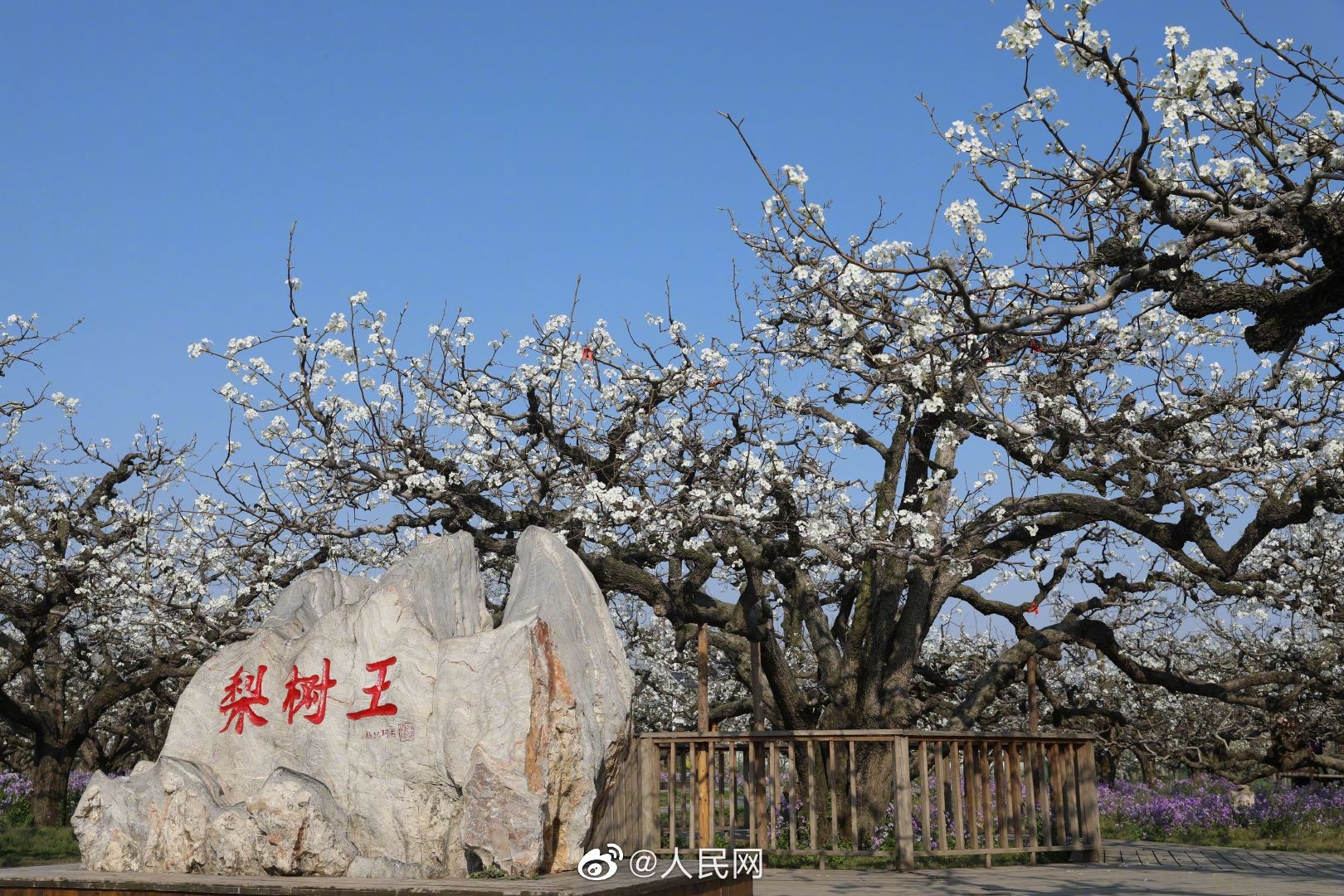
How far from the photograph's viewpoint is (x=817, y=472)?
12.6 m

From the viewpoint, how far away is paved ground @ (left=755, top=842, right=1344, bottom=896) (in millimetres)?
9297

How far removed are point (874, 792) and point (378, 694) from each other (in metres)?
7.03

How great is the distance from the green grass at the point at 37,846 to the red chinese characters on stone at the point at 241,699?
5.88 m

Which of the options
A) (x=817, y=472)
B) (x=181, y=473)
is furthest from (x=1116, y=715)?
(x=181, y=473)

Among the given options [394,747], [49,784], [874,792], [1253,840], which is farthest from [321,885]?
[49,784]

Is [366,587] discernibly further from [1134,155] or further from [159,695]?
[159,695]

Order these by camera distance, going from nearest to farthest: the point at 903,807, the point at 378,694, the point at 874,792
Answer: the point at 378,694, the point at 903,807, the point at 874,792

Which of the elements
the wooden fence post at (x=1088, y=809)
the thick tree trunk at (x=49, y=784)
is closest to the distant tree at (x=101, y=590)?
the thick tree trunk at (x=49, y=784)

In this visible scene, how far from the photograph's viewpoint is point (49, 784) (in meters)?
16.9

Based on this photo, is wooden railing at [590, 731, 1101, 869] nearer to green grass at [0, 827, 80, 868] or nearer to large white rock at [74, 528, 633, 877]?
large white rock at [74, 528, 633, 877]

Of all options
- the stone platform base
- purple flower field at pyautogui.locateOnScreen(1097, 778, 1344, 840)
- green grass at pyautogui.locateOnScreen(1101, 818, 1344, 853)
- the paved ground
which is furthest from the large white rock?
purple flower field at pyautogui.locateOnScreen(1097, 778, 1344, 840)

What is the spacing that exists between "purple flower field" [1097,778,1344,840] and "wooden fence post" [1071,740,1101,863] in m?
3.84

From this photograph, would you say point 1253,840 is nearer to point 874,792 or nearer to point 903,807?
point 874,792

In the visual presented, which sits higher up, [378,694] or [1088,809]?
[378,694]
